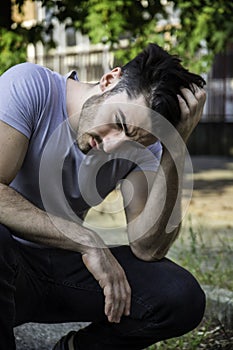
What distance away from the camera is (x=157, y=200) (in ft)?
10.7

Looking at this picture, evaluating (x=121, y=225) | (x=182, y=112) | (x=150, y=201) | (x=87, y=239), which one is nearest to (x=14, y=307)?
(x=87, y=239)

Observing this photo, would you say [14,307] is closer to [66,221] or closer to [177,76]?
[66,221]

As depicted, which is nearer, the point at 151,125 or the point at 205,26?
the point at 151,125

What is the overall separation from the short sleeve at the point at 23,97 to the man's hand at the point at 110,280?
1.72 feet

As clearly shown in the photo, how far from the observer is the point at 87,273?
326 cm

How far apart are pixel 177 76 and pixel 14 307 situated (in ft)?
3.47

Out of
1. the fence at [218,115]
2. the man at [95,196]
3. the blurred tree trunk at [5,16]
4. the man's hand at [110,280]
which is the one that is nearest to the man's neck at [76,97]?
the man at [95,196]

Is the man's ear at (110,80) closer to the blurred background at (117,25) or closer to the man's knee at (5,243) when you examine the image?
the man's knee at (5,243)

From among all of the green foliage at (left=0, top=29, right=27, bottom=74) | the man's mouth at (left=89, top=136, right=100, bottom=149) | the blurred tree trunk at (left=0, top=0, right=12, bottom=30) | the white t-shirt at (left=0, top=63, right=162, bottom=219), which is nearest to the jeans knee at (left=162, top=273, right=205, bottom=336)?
the white t-shirt at (left=0, top=63, right=162, bottom=219)

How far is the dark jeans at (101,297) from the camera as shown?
3174 millimetres

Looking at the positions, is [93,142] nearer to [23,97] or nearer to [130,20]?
[23,97]

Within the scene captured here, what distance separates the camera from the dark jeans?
3174 mm

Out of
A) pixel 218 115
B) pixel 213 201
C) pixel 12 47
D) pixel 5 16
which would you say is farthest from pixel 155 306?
pixel 218 115

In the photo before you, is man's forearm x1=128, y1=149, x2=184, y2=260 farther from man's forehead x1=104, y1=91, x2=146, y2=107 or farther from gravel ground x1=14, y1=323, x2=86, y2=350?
gravel ground x1=14, y1=323, x2=86, y2=350
